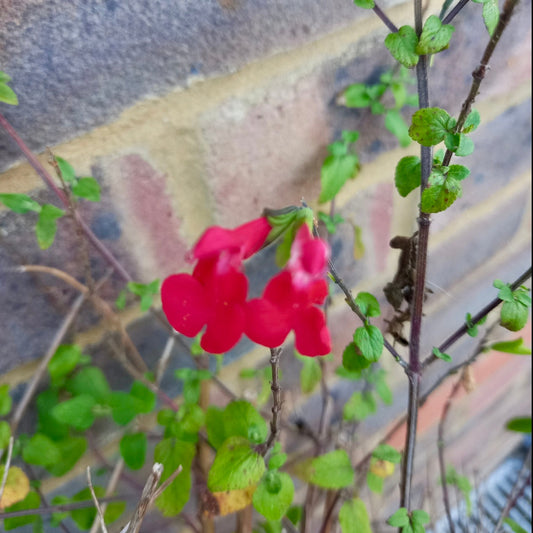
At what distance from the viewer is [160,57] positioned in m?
0.36

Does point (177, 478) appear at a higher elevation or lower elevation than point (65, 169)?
lower

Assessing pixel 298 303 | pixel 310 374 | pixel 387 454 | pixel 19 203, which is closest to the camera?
pixel 298 303

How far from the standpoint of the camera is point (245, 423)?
15.5 inches

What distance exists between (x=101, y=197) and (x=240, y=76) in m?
0.14

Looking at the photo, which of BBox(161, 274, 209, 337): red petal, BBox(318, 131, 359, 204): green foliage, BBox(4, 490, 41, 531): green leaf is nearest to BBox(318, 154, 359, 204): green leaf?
BBox(318, 131, 359, 204): green foliage

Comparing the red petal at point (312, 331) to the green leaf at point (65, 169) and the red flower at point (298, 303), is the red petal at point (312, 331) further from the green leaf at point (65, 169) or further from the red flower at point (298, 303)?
the green leaf at point (65, 169)

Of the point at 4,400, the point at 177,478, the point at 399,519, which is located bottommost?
the point at 399,519

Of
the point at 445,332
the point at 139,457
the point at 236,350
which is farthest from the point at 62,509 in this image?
the point at 445,332

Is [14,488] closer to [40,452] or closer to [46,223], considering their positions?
[40,452]

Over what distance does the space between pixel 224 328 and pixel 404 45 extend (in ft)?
0.63

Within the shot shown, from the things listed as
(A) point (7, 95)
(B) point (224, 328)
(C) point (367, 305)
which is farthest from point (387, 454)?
(A) point (7, 95)

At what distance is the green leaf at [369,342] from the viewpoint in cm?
32

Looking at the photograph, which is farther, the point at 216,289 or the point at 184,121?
the point at 184,121

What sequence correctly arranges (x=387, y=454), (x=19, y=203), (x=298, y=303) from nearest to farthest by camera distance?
(x=298, y=303) < (x=19, y=203) < (x=387, y=454)
